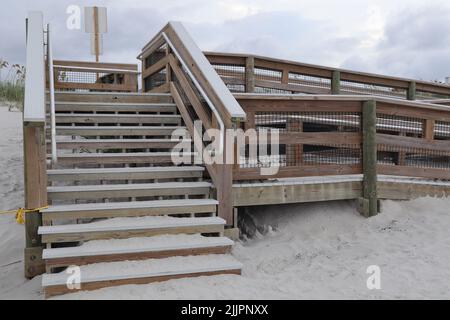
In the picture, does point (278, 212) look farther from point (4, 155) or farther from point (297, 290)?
point (4, 155)

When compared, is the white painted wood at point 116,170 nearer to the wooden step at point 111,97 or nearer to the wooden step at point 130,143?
the wooden step at point 130,143

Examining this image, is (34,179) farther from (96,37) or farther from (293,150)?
(96,37)

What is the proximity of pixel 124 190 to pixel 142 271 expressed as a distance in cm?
118

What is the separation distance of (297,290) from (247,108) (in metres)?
2.16

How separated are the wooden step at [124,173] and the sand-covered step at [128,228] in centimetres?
75

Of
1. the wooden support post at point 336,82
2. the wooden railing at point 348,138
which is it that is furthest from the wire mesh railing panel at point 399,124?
the wooden support post at point 336,82

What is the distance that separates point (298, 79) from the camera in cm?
909

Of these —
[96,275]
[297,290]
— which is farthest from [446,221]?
[96,275]

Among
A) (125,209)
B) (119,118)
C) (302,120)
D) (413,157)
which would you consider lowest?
(125,209)

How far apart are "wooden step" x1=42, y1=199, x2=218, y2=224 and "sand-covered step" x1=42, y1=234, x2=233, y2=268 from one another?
0.34 metres

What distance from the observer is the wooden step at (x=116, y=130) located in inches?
222

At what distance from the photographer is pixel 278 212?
5461 mm

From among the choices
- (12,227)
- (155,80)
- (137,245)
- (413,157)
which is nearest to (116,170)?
(137,245)

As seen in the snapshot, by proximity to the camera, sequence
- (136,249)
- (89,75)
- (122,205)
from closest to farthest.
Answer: (136,249), (122,205), (89,75)
